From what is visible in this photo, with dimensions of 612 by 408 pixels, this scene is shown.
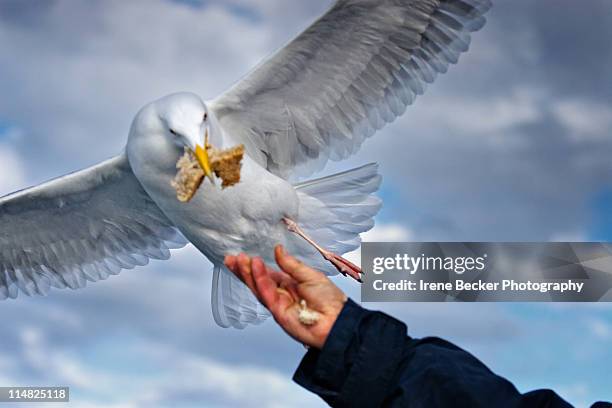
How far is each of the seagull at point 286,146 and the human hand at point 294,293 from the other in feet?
6.13

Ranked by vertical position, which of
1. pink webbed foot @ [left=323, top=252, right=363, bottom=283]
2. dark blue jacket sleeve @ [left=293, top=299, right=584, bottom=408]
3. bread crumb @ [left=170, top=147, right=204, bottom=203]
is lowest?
dark blue jacket sleeve @ [left=293, top=299, right=584, bottom=408]

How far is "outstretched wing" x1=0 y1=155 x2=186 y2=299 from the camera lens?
4.39 metres

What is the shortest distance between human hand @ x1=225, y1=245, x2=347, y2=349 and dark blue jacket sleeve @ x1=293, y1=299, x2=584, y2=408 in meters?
0.04

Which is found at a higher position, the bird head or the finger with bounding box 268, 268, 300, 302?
the bird head

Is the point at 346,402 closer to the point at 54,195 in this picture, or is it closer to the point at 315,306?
the point at 315,306

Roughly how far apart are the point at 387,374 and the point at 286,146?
306cm

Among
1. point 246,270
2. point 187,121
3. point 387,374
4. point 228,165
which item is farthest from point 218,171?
point 387,374

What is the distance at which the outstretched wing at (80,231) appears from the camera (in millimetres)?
4395

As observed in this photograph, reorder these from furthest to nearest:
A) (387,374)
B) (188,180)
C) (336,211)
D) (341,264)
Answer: (336,211) → (341,264) → (188,180) → (387,374)

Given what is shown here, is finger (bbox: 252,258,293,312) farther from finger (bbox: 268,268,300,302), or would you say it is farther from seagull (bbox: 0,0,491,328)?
seagull (bbox: 0,0,491,328)

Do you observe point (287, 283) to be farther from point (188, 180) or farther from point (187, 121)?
point (187, 121)

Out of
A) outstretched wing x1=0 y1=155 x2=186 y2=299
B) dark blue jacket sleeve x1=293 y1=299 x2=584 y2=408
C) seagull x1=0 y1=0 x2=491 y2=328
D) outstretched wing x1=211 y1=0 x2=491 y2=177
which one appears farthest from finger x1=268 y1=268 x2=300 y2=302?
outstretched wing x1=0 y1=155 x2=186 y2=299

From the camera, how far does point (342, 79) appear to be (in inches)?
160

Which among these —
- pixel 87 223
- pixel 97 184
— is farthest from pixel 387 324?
pixel 87 223
